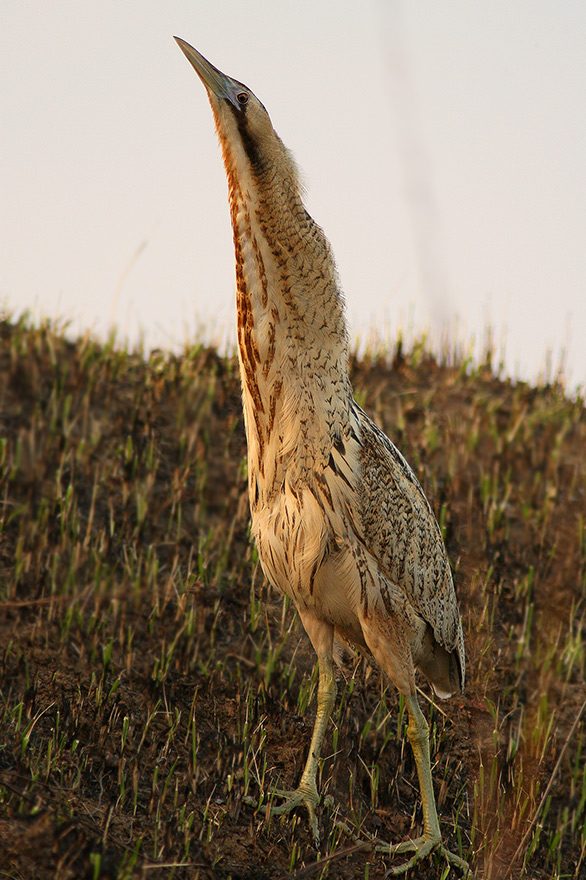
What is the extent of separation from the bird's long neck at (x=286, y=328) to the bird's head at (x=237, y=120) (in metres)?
0.03

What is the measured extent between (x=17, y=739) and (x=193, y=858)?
872 mm

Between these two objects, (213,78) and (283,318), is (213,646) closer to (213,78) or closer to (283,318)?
(283,318)

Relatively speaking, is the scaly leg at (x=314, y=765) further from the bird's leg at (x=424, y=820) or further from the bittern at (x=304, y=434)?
the bird's leg at (x=424, y=820)

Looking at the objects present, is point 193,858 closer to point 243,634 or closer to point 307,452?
point 307,452

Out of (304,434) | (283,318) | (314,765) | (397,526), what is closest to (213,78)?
(283,318)

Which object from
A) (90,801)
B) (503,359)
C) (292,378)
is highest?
(503,359)

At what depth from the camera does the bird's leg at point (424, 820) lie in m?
3.46

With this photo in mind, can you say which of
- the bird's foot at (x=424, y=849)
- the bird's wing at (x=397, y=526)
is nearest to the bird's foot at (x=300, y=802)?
→ the bird's foot at (x=424, y=849)

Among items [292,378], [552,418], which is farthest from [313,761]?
[552,418]

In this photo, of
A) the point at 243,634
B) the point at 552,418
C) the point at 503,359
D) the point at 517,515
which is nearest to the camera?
the point at 243,634

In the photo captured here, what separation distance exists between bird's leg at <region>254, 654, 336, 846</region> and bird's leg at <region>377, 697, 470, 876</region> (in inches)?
11.8

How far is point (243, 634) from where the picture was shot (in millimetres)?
4863

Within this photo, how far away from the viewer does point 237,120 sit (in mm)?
3143

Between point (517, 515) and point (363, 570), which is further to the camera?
point (517, 515)
